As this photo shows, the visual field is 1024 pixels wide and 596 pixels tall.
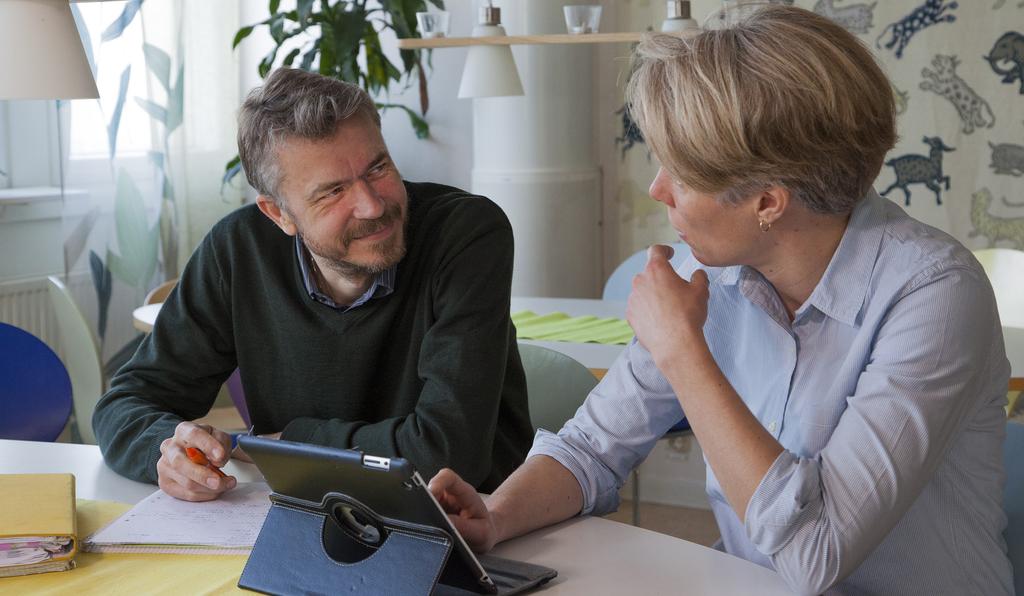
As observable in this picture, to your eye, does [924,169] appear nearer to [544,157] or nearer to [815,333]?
[544,157]

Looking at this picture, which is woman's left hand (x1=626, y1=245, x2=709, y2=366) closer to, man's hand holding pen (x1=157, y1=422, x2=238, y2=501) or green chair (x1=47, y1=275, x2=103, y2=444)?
man's hand holding pen (x1=157, y1=422, x2=238, y2=501)

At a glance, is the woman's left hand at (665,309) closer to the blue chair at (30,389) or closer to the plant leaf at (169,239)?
the blue chair at (30,389)

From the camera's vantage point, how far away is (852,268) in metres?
1.37

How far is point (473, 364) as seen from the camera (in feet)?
5.71

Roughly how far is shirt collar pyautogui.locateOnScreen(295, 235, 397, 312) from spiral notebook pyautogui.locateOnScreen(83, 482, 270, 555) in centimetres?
41

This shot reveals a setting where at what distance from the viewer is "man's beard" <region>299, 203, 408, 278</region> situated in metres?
1.77

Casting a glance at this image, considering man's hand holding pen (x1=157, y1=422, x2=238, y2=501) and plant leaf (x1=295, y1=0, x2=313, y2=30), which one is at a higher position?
plant leaf (x1=295, y1=0, x2=313, y2=30)

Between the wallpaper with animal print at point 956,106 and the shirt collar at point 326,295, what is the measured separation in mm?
2474

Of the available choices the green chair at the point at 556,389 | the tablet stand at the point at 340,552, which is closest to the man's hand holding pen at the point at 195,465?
the tablet stand at the point at 340,552

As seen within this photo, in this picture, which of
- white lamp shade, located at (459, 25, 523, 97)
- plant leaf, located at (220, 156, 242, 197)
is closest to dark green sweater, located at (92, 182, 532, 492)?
white lamp shade, located at (459, 25, 523, 97)

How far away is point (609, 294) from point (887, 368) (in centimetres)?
246

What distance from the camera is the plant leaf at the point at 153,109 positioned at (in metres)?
3.95

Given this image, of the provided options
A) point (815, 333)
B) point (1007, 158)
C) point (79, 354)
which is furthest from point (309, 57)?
point (815, 333)

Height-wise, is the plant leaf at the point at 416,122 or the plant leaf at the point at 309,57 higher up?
the plant leaf at the point at 309,57
